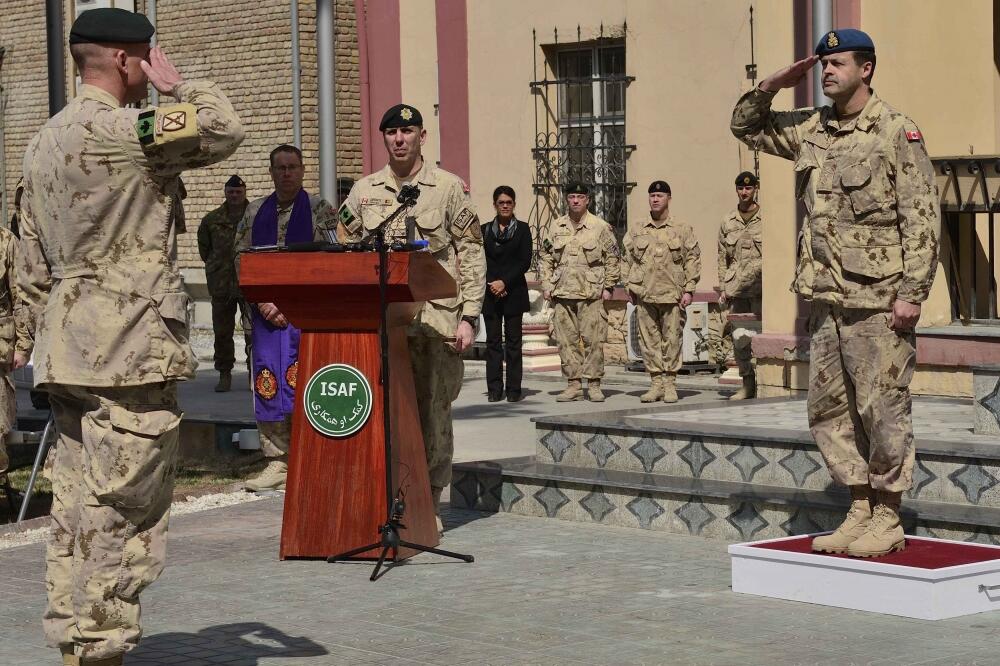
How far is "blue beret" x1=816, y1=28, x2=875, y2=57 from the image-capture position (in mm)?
7496

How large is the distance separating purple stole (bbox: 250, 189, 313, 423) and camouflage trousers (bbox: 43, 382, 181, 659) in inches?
194

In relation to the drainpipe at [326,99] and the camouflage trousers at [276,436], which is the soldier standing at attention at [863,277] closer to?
the camouflage trousers at [276,436]

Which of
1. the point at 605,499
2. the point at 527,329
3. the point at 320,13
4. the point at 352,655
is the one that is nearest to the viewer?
the point at 352,655

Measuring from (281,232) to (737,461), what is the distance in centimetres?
307

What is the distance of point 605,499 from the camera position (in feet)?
31.3

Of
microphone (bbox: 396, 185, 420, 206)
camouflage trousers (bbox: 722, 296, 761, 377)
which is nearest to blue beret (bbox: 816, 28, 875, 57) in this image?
microphone (bbox: 396, 185, 420, 206)

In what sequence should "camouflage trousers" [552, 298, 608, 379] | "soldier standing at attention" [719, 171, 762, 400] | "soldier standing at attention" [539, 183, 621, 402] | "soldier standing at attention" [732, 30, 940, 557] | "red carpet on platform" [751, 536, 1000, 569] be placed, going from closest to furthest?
"red carpet on platform" [751, 536, 1000, 569], "soldier standing at attention" [732, 30, 940, 557], "soldier standing at attention" [719, 171, 762, 400], "soldier standing at attention" [539, 183, 621, 402], "camouflage trousers" [552, 298, 608, 379]

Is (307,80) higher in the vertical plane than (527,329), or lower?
higher

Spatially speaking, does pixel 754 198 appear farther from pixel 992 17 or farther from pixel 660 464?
pixel 660 464

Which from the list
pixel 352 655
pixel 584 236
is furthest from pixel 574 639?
pixel 584 236

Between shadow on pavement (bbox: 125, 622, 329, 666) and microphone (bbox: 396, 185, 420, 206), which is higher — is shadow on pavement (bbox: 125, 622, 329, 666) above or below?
below

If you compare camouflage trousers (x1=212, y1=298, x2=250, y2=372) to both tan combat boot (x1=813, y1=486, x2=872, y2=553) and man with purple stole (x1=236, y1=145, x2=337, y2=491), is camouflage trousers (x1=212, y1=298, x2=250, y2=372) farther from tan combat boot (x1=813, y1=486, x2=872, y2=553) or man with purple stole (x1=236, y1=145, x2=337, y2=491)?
tan combat boot (x1=813, y1=486, x2=872, y2=553)

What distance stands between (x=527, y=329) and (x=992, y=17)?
7.92 meters

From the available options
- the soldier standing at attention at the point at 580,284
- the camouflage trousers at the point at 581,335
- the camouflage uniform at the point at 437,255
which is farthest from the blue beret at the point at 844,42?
the camouflage trousers at the point at 581,335
